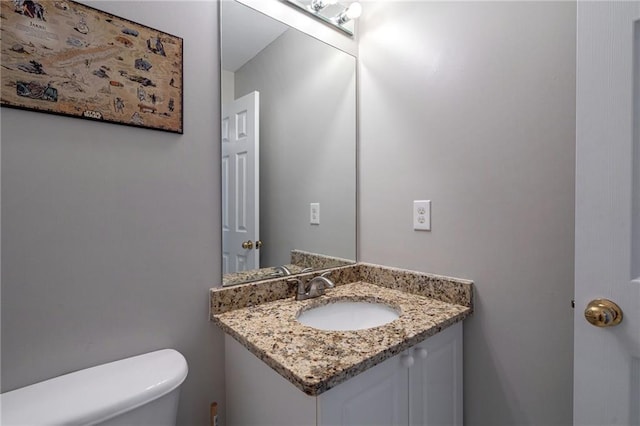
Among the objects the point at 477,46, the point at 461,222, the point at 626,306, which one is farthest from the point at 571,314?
the point at 477,46

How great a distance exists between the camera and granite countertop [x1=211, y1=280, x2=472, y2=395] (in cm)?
68

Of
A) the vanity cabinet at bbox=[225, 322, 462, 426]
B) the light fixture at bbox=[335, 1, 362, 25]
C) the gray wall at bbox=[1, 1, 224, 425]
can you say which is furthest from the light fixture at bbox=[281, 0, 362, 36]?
the vanity cabinet at bbox=[225, 322, 462, 426]

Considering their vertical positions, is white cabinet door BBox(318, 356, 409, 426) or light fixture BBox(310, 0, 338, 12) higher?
light fixture BBox(310, 0, 338, 12)

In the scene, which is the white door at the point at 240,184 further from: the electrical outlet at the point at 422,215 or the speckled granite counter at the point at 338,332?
the electrical outlet at the point at 422,215

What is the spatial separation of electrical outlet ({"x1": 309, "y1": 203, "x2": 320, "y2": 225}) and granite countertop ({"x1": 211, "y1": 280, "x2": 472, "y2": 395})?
0.35m

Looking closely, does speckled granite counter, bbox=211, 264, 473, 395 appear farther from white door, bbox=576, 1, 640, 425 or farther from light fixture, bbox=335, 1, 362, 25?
light fixture, bbox=335, 1, 362, 25

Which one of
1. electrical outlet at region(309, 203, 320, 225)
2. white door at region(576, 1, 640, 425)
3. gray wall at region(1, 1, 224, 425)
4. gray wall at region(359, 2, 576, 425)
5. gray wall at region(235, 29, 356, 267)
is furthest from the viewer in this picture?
electrical outlet at region(309, 203, 320, 225)

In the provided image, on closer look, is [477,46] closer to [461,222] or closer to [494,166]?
[494,166]

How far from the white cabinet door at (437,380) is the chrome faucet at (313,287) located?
42 cm

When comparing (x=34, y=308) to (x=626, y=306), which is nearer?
(x=626, y=306)

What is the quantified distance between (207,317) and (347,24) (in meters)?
1.43

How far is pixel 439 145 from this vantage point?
115 centimetres

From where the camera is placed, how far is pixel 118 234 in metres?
0.88

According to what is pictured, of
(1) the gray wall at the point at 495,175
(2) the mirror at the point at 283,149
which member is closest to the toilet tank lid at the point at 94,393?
(2) the mirror at the point at 283,149
